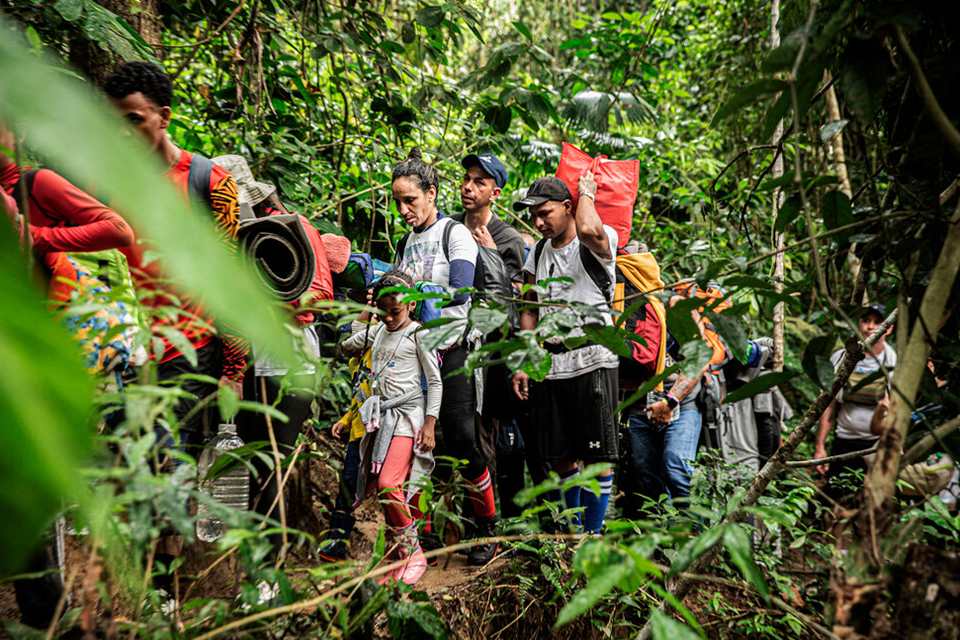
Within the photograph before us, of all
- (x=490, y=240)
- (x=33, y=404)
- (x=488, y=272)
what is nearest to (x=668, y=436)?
(x=488, y=272)

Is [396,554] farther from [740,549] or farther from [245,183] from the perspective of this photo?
[740,549]

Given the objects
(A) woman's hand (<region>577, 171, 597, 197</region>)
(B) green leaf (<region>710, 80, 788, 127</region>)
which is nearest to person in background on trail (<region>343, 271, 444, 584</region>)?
(A) woman's hand (<region>577, 171, 597, 197</region>)

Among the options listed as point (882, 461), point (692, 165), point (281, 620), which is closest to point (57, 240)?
point (281, 620)

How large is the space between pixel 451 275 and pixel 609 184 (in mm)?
1302

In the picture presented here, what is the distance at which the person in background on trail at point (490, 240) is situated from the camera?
3.87 meters

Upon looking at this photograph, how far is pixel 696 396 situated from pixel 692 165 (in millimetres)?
3490

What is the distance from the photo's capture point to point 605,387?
3.40 metres

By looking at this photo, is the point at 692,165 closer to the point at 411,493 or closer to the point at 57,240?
the point at 411,493

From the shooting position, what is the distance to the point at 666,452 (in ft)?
13.6

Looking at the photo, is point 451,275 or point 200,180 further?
point 451,275

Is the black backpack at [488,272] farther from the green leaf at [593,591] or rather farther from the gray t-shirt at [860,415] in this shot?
the gray t-shirt at [860,415]

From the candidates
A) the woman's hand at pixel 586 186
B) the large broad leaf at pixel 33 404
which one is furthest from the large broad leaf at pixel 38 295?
the woman's hand at pixel 586 186

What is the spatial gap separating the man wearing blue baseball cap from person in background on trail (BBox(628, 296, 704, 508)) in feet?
3.60

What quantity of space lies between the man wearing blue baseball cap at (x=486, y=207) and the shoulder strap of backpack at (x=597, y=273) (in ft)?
2.43
